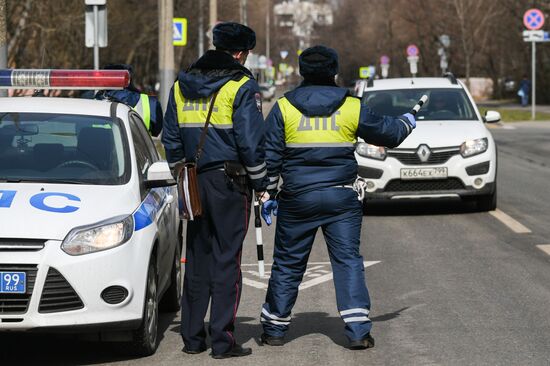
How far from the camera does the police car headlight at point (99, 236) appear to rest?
22.1 ft

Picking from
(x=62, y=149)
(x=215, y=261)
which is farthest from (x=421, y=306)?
(x=62, y=149)

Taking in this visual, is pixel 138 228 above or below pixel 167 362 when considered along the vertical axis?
above

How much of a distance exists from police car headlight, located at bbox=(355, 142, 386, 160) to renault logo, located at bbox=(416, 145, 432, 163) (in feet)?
1.39

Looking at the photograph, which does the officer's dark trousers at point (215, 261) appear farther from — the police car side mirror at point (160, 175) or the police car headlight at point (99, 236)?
the police car headlight at point (99, 236)

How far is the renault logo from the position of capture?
14727 mm

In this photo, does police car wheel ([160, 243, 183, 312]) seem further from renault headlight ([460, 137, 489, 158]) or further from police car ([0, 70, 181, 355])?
renault headlight ([460, 137, 489, 158])

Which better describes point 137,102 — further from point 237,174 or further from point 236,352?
point 236,352

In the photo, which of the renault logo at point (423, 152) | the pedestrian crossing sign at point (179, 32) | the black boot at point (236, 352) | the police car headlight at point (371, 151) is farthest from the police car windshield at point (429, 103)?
the pedestrian crossing sign at point (179, 32)

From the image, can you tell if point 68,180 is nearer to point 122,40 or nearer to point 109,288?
point 109,288

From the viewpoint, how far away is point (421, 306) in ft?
29.3

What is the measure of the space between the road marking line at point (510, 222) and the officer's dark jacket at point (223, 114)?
646 centimetres

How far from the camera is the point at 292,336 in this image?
7.97m

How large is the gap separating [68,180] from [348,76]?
117m

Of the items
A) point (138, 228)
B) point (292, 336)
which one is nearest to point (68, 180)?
point (138, 228)
